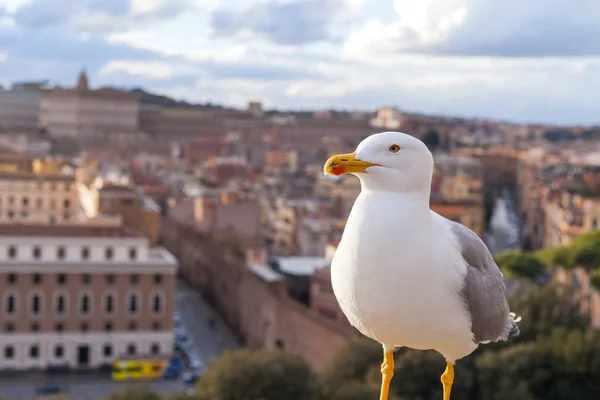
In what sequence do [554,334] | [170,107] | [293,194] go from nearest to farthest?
1. [554,334]
2. [293,194]
3. [170,107]

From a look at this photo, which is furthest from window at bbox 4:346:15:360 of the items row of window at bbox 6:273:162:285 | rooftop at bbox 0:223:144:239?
rooftop at bbox 0:223:144:239

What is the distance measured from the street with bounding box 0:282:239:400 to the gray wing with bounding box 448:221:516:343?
10539mm

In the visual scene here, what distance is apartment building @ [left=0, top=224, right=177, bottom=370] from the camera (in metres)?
15.5

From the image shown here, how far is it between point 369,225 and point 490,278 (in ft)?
0.98

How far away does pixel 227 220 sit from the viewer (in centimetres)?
2402

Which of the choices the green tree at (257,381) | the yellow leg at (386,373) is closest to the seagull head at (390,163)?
the yellow leg at (386,373)

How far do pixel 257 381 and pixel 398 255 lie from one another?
877 centimetres

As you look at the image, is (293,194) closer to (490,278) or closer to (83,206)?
(83,206)

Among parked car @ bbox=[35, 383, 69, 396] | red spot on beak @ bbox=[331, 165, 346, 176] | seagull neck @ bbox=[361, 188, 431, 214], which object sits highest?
red spot on beak @ bbox=[331, 165, 346, 176]

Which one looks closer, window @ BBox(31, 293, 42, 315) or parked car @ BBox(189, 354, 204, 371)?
parked car @ BBox(189, 354, 204, 371)

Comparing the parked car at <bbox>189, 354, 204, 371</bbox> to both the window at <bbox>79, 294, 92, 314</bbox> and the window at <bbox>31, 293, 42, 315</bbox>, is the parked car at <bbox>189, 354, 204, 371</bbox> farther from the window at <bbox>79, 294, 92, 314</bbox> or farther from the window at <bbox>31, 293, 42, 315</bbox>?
the window at <bbox>31, 293, 42, 315</bbox>

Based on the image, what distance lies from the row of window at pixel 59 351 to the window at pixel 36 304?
1.63 feet

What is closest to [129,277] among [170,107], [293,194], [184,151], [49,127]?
[293,194]

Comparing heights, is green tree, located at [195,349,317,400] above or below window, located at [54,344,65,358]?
above
